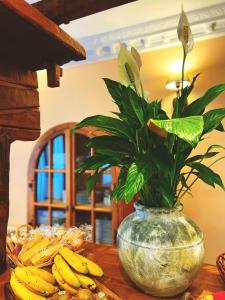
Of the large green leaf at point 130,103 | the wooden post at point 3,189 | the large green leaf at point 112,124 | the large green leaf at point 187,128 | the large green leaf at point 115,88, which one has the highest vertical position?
the large green leaf at point 115,88

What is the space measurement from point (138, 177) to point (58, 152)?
2.28 metres

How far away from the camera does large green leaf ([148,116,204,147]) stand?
0.55 metres

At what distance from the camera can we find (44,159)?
116 inches

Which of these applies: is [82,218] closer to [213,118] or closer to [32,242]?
[32,242]

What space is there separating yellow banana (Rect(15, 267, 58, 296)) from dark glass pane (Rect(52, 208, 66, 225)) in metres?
2.11

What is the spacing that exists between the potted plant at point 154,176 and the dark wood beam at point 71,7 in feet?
0.43

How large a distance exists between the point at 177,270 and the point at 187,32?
2.23 feet

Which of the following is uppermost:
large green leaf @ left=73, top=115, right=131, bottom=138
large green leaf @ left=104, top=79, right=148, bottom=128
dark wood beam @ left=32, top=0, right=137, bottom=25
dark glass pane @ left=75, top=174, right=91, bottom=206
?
dark wood beam @ left=32, top=0, right=137, bottom=25

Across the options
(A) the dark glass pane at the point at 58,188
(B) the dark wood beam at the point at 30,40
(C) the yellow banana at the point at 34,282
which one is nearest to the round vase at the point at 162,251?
(C) the yellow banana at the point at 34,282

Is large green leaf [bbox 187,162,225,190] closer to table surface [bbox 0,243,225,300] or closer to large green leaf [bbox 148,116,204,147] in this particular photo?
large green leaf [bbox 148,116,204,147]

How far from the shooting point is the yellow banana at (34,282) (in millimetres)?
707

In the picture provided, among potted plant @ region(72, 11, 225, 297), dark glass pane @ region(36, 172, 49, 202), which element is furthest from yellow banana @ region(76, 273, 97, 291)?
dark glass pane @ region(36, 172, 49, 202)

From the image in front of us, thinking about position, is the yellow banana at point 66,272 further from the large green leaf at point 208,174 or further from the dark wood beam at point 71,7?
the dark wood beam at point 71,7

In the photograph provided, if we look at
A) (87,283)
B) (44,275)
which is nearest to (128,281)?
(87,283)
